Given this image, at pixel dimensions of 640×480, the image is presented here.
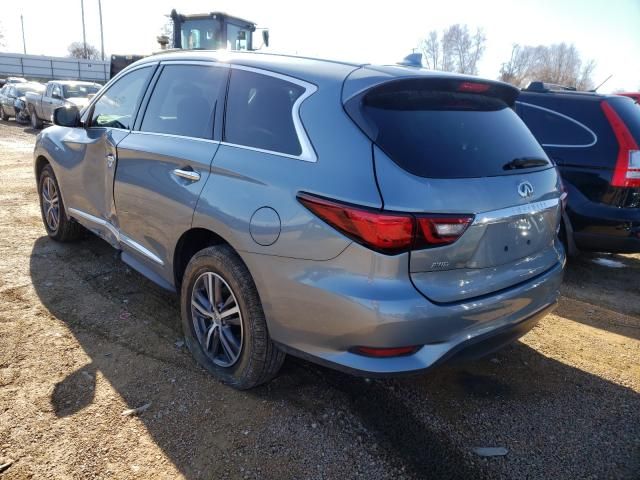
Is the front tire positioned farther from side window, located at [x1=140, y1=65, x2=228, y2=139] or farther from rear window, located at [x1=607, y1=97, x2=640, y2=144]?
rear window, located at [x1=607, y1=97, x2=640, y2=144]

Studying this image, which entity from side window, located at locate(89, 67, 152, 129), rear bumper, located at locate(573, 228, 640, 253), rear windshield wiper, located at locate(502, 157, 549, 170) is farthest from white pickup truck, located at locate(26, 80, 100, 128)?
rear windshield wiper, located at locate(502, 157, 549, 170)

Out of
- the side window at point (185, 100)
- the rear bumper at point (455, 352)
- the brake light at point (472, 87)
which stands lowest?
the rear bumper at point (455, 352)

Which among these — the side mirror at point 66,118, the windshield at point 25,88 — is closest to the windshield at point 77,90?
the windshield at point 25,88

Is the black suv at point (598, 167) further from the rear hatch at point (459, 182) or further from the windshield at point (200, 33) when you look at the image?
the windshield at point (200, 33)

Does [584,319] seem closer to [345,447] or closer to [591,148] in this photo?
[591,148]

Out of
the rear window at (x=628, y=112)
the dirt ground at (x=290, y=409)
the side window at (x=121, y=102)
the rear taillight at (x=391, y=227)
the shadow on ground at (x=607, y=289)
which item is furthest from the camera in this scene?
the rear window at (x=628, y=112)

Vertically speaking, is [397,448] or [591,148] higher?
[591,148]

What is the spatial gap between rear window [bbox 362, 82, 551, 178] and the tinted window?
93.1 inches

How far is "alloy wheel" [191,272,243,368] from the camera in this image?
282 cm

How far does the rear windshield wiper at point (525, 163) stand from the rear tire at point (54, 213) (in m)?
4.14

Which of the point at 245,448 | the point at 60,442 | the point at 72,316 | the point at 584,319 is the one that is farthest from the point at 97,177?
the point at 584,319

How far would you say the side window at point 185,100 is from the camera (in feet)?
10.0

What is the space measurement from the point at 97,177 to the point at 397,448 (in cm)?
310

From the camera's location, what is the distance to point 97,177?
13.1 ft
